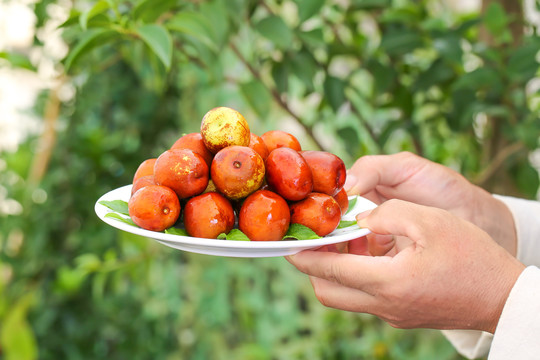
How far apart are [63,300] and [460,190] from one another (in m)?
1.05

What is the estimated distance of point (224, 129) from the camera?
761 millimetres

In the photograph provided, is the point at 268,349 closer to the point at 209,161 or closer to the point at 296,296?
the point at 296,296

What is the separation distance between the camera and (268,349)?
1736 mm

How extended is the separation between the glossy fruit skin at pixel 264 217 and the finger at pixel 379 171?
10.5 inches

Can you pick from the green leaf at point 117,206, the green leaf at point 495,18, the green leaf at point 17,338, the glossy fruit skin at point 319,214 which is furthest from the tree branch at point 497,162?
the green leaf at point 17,338

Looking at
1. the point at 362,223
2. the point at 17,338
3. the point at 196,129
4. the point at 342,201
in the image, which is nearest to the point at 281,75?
the point at 342,201

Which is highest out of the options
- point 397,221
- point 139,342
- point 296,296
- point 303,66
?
point 303,66

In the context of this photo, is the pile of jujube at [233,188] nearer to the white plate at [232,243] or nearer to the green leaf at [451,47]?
the white plate at [232,243]

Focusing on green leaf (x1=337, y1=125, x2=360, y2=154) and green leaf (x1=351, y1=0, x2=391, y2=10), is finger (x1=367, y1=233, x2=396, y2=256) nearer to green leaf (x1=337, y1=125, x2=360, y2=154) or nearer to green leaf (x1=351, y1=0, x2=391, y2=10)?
green leaf (x1=337, y1=125, x2=360, y2=154)

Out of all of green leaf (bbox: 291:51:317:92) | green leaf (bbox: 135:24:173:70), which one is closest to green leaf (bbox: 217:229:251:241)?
green leaf (bbox: 135:24:173:70)

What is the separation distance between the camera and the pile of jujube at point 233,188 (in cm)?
67

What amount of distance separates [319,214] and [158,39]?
1.10 feet

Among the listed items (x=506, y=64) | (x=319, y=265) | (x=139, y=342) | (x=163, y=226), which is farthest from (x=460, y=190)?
(x=139, y=342)

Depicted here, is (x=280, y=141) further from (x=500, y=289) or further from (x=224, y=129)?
(x=500, y=289)
